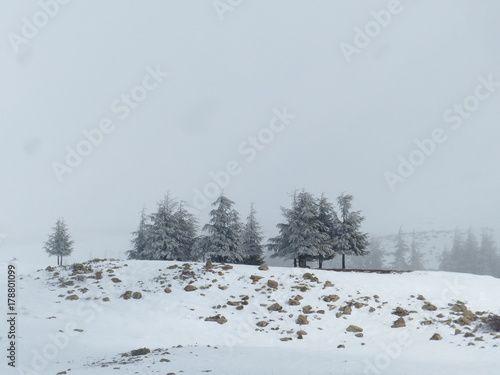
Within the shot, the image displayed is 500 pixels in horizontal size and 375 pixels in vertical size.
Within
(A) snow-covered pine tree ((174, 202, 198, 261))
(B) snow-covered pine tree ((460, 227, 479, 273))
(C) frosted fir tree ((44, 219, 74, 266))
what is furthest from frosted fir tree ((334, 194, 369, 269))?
(B) snow-covered pine tree ((460, 227, 479, 273))

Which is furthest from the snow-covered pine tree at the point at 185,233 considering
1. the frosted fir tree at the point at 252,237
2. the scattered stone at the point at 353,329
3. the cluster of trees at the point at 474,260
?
the cluster of trees at the point at 474,260

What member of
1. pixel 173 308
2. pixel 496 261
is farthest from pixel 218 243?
pixel 496 261

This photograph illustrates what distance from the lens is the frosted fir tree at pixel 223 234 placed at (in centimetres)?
3503

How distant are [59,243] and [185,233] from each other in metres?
25.7

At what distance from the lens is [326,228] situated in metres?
35.8

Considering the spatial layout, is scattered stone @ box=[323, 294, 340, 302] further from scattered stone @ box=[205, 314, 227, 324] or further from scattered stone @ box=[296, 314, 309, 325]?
scattered stone @ box=[205, 314, 227, 324]

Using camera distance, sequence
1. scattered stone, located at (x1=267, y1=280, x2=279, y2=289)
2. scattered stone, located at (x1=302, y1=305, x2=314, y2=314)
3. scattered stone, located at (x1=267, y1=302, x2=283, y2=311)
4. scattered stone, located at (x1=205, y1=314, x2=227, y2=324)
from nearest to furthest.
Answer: scattered stone, located at (x1=205, y1=314, x2=227, y2=324) → scattered stone, located at (x1=302, y1=305, x2=314, y2=314) → scattered stone, located at (x1=267, y1=302, x2=283, y2=311) → scattered stone, located at (x1=267, y1=280, x2=279, y2=289)

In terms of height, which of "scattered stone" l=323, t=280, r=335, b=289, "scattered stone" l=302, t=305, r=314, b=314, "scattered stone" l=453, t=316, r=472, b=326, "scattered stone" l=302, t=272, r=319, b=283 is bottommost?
"scattered stone" l=453, t=316, r=472, b=326

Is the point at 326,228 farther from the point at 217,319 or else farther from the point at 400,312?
the point at 217,319

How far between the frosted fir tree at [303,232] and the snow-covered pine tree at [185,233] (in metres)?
10.6

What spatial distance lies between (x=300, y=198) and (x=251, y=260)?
10696 mm

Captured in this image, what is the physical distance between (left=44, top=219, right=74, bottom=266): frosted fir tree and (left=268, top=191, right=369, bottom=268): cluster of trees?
3391 centimetres

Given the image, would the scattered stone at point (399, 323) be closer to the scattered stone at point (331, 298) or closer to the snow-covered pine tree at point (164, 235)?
the scattered stone at point (331, 298)

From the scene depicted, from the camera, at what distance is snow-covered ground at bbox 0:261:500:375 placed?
13531 millimetres
